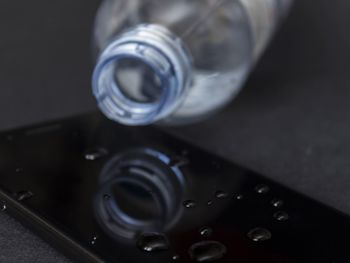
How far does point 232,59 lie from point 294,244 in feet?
0.72

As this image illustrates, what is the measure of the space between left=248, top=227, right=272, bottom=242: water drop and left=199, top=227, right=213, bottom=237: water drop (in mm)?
25

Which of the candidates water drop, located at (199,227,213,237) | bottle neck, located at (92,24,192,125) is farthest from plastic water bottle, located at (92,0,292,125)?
water drop, located at (199,227,213,237)

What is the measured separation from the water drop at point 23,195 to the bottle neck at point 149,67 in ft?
0.33

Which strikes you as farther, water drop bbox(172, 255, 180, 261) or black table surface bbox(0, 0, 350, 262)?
black table surface bbox(0, 0, 350, 262)

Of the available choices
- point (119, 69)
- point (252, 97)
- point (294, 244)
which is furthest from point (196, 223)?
point (252, 97)

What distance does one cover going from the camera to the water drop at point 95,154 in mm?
441

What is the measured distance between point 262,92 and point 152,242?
0.34 m

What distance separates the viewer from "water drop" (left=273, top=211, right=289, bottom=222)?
365 millimetres

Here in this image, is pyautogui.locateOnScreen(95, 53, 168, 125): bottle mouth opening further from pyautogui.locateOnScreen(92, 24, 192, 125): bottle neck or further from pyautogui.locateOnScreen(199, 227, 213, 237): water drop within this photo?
pyautogui.locateOnScreen(199, 227, 213, 237): water drop

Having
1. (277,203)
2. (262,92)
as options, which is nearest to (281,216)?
(277,203)

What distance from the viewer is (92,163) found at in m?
0.43

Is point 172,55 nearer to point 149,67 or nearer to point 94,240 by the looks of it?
point 149,67

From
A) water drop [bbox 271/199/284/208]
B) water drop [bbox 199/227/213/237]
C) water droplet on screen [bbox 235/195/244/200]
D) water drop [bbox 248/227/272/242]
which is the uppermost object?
water drop [bbox 248/227/272/242]

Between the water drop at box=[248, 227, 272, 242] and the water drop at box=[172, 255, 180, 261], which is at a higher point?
the water drop at box=[248, 227, 272, 242]
